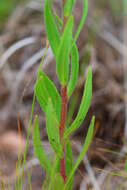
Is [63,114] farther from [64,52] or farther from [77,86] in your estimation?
[77,86]

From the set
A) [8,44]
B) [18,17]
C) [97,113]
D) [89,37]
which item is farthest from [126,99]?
[18,17]

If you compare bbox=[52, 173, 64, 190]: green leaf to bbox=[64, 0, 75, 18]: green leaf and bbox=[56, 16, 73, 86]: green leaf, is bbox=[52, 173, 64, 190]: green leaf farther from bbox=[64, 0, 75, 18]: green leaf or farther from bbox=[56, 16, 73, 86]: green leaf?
bbox=[64, 0, 75, 18]: green leaf

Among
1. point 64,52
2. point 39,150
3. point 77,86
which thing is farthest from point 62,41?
point 77,86

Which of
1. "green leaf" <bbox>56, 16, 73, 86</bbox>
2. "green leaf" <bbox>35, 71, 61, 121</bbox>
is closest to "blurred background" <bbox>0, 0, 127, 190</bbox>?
"green leaf" <bbox>35, 71, 61, 121</bbox>

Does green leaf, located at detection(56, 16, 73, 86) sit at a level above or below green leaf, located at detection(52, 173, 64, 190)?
above

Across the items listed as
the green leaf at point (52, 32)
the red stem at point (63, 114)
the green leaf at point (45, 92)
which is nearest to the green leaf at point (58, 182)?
the red stem at point (63, 114)
